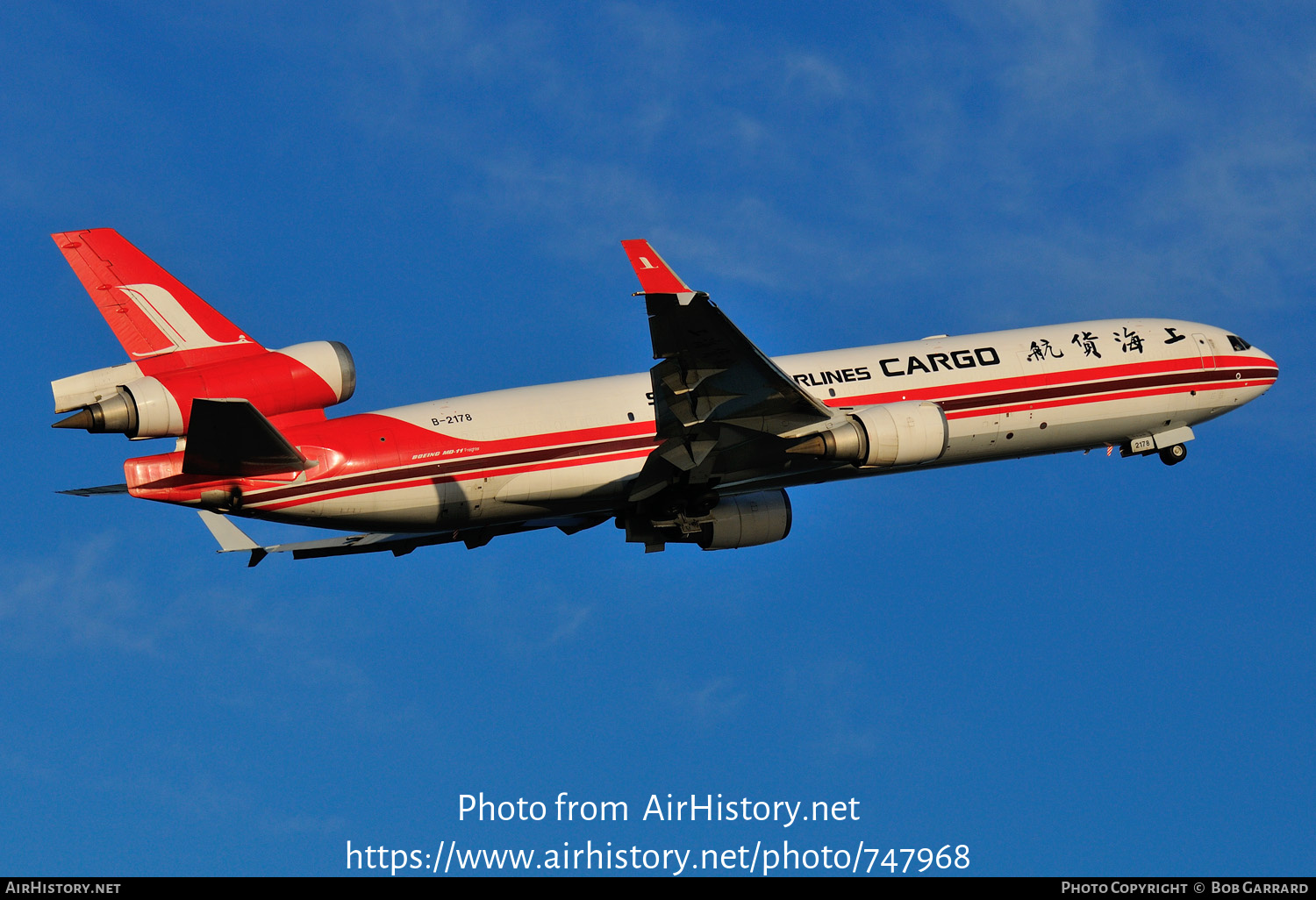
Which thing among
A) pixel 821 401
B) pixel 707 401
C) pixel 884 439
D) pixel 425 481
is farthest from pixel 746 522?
pixel 425 481

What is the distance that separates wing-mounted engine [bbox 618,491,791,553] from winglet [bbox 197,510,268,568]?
9791 mm

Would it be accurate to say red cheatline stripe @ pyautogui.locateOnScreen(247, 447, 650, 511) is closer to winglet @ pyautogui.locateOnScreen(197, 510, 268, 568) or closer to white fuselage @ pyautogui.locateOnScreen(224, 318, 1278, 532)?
white fuselage @ pyautogui.locateOnScreen(224, 318, 1278, 532)

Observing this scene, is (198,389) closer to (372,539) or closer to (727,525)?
(372,539)

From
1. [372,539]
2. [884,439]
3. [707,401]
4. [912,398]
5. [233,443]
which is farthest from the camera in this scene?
[372,539]

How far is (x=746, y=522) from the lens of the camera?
36.2 m

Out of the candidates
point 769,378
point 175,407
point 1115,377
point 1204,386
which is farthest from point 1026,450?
point 175,407

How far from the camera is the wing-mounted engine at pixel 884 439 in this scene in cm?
3184

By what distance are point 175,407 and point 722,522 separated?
46.6ft

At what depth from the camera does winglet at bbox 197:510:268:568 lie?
3428cm

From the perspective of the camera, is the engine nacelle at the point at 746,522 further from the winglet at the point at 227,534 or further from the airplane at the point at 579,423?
the winglet at the point at 227,534

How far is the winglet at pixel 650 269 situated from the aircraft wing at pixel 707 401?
0.06 ft

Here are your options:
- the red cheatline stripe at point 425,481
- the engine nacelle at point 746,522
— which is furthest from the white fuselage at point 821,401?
the engine nacelle at point 746,522

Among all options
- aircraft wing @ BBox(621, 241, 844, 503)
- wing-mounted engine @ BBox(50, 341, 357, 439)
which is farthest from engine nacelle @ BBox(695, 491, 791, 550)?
wing-mounted engine @ BBox(50, 341, 357, 439)

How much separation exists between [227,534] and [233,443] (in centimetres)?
666
